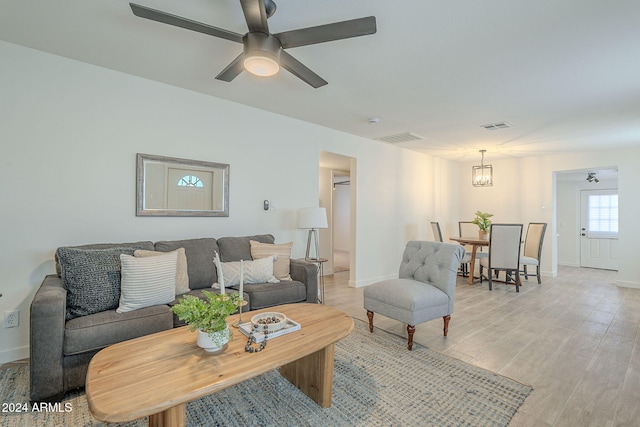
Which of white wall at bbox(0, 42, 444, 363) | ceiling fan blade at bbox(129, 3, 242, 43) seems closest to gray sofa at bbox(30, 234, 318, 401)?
white wall at bbox(0, 42, 444, 363)

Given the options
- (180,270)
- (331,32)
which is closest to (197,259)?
(180,270)

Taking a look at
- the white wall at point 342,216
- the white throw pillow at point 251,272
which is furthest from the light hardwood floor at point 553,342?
the white wall at point 342,216

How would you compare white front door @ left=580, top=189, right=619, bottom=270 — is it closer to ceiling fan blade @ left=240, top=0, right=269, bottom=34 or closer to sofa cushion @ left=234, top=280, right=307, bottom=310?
sofa cushion @ left=234, top=280, right=307, bottom=310

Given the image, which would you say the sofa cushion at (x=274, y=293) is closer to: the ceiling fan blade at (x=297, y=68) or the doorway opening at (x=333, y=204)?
the ceiling fan blade at (x=297, y=68)

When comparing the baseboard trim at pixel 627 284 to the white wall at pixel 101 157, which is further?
the baseboard trim at pixel 627 284

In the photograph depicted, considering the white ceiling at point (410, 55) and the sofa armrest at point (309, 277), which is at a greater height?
the white ceiling at point (410, 55)

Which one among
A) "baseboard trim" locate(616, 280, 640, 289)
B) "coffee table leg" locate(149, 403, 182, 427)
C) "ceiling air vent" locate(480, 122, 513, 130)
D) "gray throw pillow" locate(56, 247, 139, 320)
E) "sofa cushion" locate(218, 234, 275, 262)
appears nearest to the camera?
"coffee table leg" locate(149, 403, 182, 427)

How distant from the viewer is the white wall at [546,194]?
5.16 metres

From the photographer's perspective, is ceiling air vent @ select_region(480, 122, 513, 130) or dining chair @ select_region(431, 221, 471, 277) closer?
ceiling air vent @ select_region(480, 122, 513, 130)

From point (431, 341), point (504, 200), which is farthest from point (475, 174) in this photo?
point (431, 341)

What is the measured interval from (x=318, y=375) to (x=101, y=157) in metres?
2.62

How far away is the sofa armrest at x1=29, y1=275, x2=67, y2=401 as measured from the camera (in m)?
1.76

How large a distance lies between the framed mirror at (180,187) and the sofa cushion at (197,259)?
397 mm

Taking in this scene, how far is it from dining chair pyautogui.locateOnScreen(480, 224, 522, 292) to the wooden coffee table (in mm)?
3997
